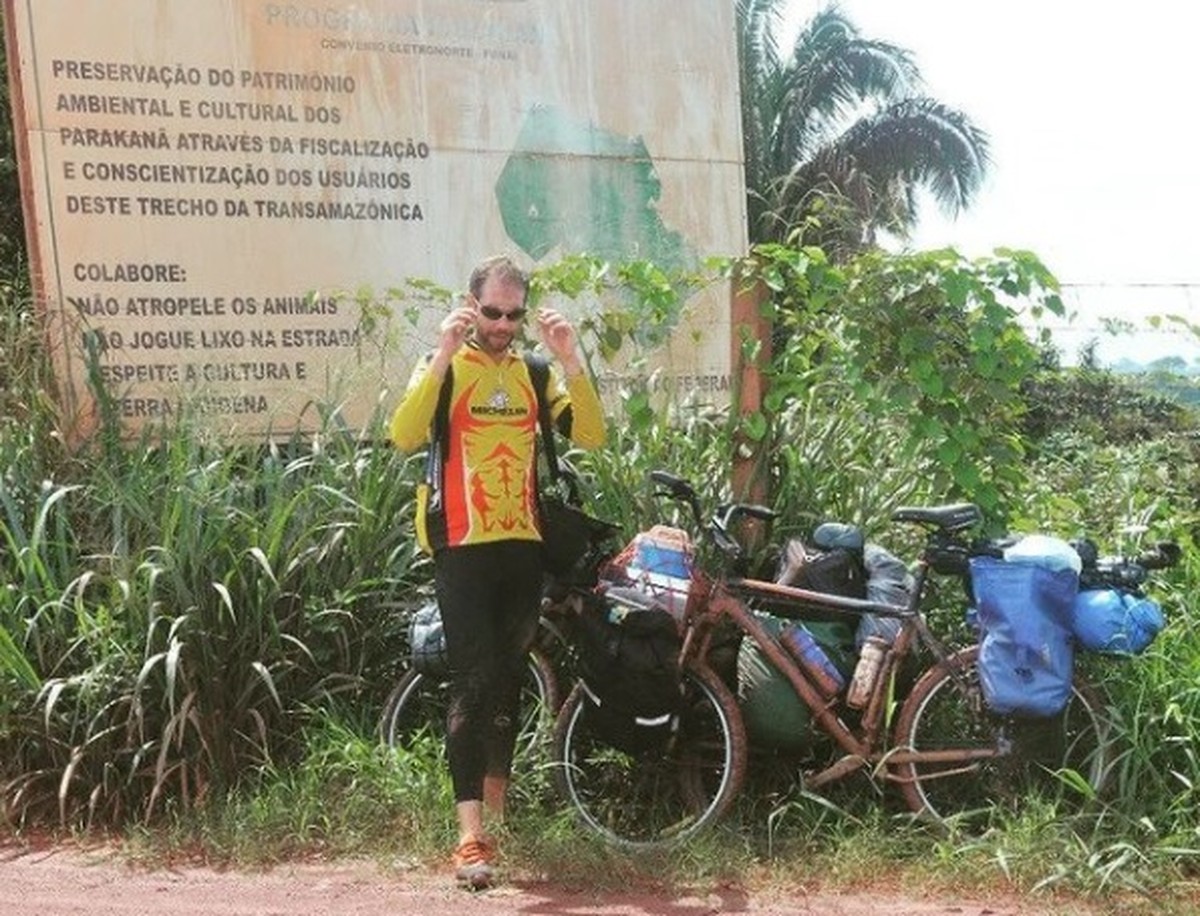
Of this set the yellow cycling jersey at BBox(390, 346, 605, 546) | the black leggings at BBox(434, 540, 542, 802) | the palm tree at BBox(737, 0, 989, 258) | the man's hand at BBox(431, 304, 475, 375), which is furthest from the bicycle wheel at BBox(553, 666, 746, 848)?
the palm tree at BBox(737, 0, 989, 258)

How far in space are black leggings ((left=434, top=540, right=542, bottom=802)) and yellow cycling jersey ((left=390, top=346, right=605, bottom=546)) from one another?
0.07 m

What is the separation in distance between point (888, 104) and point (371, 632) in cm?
2265

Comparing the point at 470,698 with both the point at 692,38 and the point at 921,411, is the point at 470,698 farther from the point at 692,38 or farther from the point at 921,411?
the point at 692,38

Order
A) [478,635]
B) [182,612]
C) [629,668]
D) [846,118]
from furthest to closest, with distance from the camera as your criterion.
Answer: [846,118] → [182,612] → [629,668] → [478,635]

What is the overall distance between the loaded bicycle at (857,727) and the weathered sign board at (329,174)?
1.61 m

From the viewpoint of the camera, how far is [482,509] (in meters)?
4.86

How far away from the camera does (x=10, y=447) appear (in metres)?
6.08

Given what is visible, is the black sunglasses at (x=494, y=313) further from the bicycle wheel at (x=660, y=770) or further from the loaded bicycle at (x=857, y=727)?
the bicycle wheel at (x=660, y=770)

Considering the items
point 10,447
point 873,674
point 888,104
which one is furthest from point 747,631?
point 888,104

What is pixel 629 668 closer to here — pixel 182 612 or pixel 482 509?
pixel 482 509

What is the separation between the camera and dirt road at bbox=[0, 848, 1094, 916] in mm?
4535

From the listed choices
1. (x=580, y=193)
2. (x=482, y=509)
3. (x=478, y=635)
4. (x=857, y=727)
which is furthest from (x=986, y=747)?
(x=580, y=193)

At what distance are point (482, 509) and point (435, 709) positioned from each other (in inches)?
47.7

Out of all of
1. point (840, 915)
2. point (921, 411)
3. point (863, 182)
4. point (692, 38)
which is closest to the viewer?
point (840, 915)
